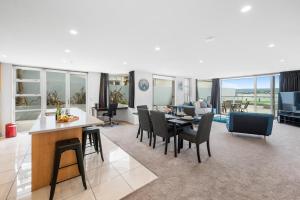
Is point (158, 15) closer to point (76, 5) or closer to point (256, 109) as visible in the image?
point (76, 5)

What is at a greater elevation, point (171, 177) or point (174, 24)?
point (174, 24)

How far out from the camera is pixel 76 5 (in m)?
1.70

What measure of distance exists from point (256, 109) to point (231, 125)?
4720 mm

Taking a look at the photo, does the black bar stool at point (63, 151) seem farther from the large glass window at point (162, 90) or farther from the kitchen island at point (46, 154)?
the large glass window at point (162, 90)

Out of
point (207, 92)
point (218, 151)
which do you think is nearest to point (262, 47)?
point (218, 151)

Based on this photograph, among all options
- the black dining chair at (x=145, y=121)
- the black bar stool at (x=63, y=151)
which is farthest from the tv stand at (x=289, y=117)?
the black bar stool at (x=63, y=151)

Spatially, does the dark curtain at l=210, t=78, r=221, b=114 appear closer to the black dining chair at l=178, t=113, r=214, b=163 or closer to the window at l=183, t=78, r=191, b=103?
the window at l=183, t=78, r=191, b=103

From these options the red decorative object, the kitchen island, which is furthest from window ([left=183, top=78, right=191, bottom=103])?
the red decorative object

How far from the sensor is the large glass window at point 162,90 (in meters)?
7.31

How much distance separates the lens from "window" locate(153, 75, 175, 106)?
7.30 m

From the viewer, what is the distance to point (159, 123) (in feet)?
9.95

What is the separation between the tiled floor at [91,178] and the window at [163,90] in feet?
15.2

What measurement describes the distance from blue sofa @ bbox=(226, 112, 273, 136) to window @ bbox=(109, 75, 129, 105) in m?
4.59

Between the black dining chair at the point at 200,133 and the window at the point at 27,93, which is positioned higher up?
the window at the point at 27,93
